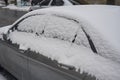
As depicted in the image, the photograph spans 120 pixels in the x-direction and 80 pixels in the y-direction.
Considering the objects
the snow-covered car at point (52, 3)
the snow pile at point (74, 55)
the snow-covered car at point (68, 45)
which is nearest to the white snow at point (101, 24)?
the snow-covered car at point (68, 45)

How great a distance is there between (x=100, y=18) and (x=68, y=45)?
21.7 inches

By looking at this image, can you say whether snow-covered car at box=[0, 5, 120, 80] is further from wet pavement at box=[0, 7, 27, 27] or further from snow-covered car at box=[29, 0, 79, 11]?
snow-covered car at box=[29, 0, 79, 11]

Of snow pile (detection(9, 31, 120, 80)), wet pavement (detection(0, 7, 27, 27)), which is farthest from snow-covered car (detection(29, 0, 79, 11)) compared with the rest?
snow pile (detection(9, 31, 120, 80))

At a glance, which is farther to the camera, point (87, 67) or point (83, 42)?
point (83, 42)

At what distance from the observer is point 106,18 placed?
3600mm

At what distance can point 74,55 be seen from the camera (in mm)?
3439

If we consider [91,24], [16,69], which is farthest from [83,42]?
[16,69]

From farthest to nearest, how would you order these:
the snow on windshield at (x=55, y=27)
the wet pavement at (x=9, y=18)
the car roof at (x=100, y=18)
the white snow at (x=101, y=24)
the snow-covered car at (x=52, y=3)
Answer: the wet pavement at (x=9, y=18) → the snow-covered car at (x=52, y=3) → the snow on windshield at (x=55, y=27) → the car roof at (x=100, y=18) → the white snow at (x=101, y=24)

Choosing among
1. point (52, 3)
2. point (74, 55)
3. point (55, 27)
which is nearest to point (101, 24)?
point (74, 55)

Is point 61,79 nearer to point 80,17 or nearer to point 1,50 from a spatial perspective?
point 80,17

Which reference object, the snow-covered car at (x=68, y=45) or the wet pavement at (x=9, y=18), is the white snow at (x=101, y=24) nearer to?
the snow-covered car at (x=68, y=45)

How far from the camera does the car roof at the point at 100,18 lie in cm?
324

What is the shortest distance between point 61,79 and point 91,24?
2.52 feet

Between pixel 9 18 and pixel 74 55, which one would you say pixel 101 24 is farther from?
pixel 9 18
